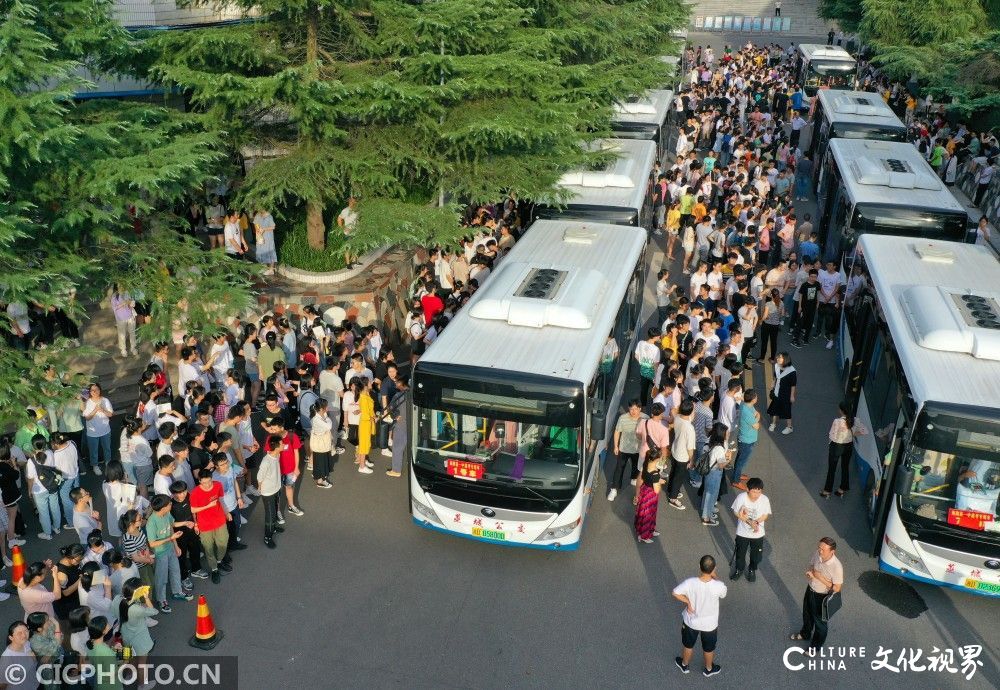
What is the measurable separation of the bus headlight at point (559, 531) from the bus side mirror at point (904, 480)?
339cm

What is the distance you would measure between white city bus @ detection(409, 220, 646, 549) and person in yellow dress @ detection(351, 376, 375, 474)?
1923 millimetres

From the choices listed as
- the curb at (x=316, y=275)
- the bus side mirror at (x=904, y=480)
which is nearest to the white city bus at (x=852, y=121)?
the curb at (x=316, y=275)

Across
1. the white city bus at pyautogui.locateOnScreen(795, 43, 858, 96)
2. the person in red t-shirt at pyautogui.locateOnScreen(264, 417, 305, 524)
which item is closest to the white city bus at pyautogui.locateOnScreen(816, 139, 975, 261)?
the person in red t-shirt at pyautogui.locateOnScreen(264, 417, 305, 524)

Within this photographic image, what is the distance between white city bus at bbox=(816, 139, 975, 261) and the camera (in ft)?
52.7

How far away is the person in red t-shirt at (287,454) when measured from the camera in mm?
10312

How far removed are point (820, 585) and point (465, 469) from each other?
3.76 metres

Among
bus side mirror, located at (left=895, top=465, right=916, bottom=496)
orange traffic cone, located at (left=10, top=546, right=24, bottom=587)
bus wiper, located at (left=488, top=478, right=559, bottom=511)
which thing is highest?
bus side mirror, located at (left=895, top=465, right=916, bottom=496)

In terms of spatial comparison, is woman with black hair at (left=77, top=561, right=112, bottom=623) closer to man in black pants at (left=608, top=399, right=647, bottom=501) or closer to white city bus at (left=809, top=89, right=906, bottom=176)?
man in black pants at (left=608, top=399, right=647, bottom=501)

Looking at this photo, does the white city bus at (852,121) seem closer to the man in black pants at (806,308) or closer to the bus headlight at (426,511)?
the man in black pants at (806,308)

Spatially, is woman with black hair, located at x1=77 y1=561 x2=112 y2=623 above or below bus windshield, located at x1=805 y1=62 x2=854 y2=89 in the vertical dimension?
below

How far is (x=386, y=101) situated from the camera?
46.5 ft

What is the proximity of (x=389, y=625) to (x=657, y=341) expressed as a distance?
245 inches

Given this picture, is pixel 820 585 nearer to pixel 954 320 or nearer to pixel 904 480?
pixel 904 480

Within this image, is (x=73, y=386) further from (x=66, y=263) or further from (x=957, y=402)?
(x=957, y=402)
